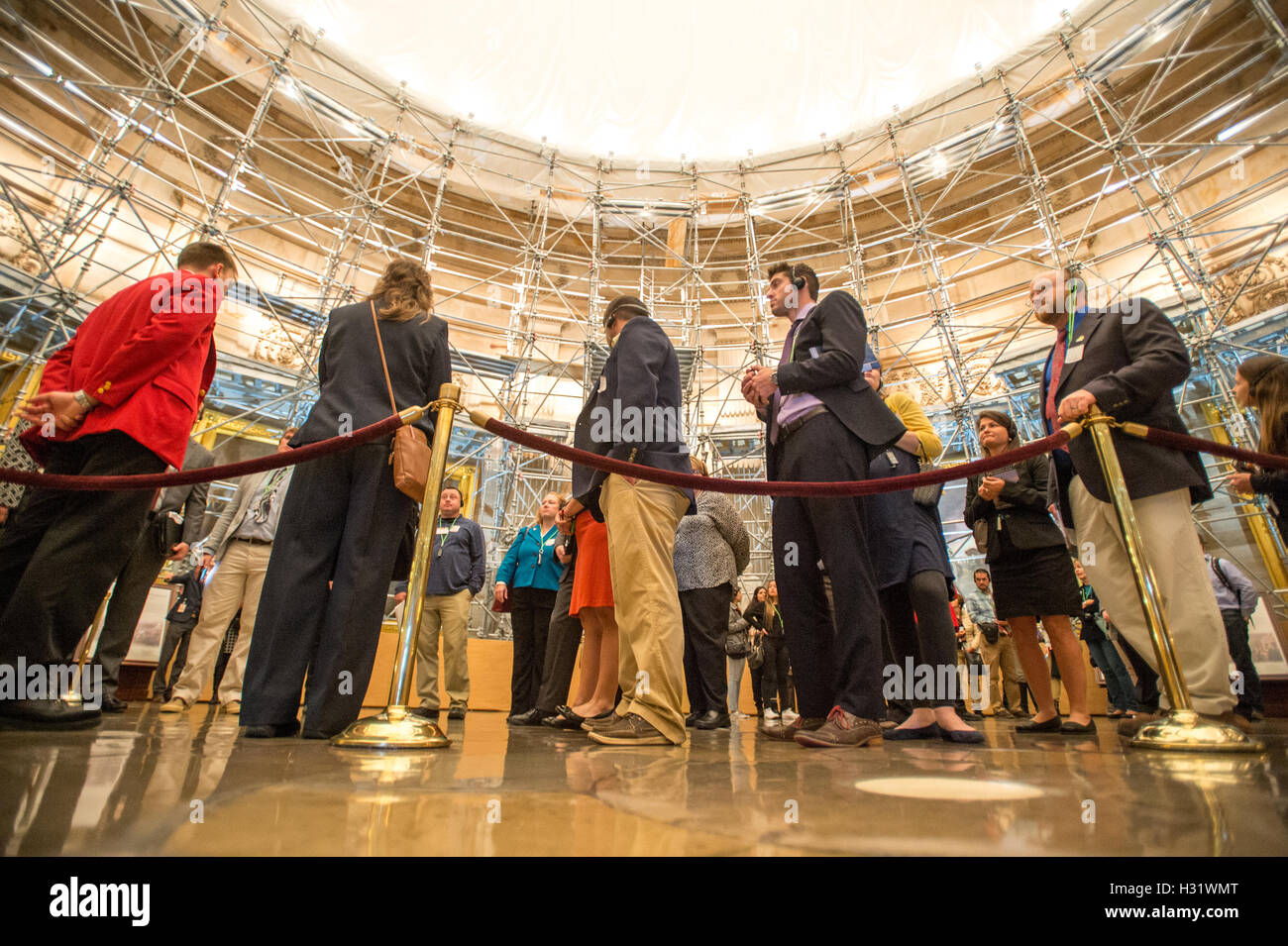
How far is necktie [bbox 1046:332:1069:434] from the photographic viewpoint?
2.73 meters

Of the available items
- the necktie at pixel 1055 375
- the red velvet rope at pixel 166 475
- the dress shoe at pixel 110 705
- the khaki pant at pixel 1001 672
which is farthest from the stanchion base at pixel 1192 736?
the khaki pant at pixel 1001 672

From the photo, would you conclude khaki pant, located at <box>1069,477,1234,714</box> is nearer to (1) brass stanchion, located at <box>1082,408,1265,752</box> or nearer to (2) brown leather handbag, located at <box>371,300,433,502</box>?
(1) brass stanchion, located at <box>1082,408,1265,752</box>

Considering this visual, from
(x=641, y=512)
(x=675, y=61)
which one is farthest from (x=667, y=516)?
(x=675, y=61)

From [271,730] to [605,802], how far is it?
4.68 ft

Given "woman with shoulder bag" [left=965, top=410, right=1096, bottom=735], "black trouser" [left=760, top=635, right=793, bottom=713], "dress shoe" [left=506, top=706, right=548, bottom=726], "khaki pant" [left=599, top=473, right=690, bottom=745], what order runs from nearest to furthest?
"khaki pant" [left=599, top=473, right=690, bottom=745]
"woman with shoulder bag" [left=965, top=410, right=1096, bottom=735]
"dress shoe" [left=506, top=706, right=548, bottom=726]
"black trouser" [left=760, top=635, right=793, bottom=713]

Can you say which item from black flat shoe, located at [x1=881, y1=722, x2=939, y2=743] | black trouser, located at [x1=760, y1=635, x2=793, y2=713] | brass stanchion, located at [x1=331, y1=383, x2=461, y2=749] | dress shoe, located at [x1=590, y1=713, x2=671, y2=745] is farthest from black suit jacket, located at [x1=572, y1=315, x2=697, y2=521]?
black trouser, located at [x1=760, y1=635, x2=793, y2=713]

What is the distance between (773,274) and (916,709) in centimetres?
192

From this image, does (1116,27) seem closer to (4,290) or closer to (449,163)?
(449,163)

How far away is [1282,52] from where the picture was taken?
304 inches

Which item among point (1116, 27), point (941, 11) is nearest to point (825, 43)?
point (941, 11)

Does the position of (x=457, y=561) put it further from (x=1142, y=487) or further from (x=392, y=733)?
(x=1142, y=487)

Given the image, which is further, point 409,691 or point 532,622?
point 532,622

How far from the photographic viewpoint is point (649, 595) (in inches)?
86.9

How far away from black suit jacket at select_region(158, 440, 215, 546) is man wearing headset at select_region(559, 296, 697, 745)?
248 cm
